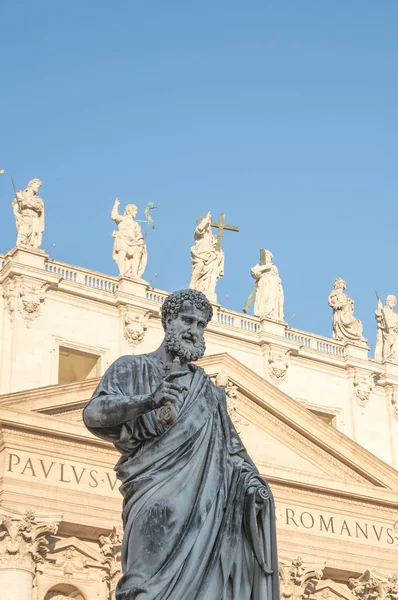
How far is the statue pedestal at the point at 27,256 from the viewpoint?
96.0 feet

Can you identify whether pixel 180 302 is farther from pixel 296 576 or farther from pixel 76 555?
pixel 296 576

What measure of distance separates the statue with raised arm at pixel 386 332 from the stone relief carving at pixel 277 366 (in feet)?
12.8

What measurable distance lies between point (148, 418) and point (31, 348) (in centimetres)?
2402

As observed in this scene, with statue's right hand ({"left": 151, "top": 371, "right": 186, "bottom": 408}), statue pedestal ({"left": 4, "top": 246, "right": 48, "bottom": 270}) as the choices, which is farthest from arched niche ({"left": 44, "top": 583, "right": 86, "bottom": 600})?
statue's right hand ({"left": 151, "top": 371, "right": 186, "bottom": 408})

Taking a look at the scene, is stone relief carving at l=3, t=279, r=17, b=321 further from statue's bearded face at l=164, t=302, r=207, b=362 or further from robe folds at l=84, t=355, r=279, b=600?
robe folds at l=84, t=355, r=279, b=600

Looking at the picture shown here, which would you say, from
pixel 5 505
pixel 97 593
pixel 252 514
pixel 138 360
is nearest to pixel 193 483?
pixel 252 514

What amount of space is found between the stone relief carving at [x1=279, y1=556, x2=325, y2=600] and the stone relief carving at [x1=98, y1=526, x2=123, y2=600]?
378cm

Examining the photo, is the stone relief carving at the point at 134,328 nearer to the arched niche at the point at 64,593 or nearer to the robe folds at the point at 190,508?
the arched niche at the point at 64,593

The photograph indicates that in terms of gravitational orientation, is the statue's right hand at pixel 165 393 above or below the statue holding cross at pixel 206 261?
below

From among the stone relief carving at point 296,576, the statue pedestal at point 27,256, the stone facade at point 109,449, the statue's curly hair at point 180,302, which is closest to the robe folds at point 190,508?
the statue's curly hair at point 180,302

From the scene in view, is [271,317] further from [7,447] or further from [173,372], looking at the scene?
[173,372]

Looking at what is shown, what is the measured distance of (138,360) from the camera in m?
5.56

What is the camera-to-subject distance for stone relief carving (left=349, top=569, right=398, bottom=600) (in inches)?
1171

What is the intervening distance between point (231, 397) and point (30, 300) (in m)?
5.07
